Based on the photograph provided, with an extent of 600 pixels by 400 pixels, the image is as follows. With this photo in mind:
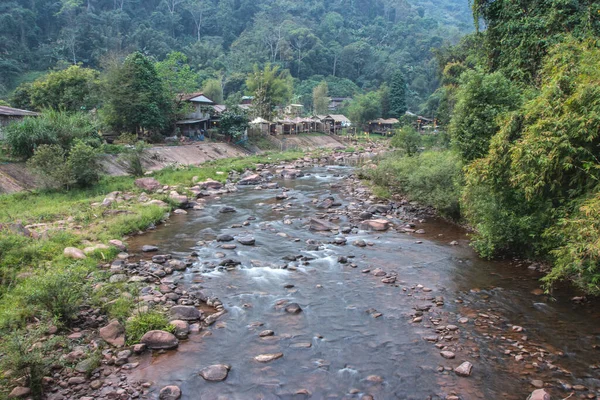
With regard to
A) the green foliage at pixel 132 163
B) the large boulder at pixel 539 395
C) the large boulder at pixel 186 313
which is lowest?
the large boulder at pixel 186 313

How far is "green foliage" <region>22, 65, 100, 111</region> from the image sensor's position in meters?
31.5

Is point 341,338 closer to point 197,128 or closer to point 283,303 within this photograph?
point 283,303

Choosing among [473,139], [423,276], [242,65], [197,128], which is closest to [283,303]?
[423,276]

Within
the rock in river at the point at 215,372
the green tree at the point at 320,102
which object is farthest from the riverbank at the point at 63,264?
the green tree at the point at 320,102

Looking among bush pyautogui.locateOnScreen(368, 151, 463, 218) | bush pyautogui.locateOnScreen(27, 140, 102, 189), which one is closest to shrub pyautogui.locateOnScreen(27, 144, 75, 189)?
bush pyautogui.locateOnScreen(27, 140, 102, 189)

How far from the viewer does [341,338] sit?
8039mm

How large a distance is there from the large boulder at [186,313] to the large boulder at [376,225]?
27.6ft

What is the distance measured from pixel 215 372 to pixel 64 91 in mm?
32679

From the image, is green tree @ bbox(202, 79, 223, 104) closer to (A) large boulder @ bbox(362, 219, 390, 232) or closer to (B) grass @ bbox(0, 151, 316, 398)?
(B) grass @ bbox(0, 151, 316, 398)

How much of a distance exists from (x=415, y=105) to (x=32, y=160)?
79.7m

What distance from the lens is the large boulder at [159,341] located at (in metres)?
7.58

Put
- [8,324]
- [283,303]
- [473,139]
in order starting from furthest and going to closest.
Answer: [473,139] → [283,303] → [8,324]

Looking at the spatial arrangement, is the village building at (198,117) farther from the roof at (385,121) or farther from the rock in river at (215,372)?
the rock in river at (215,372)

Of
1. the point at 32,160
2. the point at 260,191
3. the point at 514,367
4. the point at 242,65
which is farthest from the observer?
the point at 242,65
